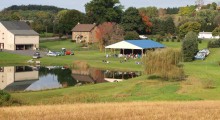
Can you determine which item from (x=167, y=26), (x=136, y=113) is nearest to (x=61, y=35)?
(x=167, y=26)

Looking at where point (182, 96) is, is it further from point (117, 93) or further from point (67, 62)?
point (67, 62)

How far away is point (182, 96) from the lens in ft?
89.0

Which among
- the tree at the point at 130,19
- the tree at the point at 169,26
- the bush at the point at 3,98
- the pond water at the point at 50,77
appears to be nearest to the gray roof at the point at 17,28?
the pond water at the point at 50,77

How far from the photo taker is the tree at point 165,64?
37938 mm

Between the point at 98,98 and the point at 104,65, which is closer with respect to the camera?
the point at 98,98

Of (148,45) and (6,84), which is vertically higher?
(148,45)

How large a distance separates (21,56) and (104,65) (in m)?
16.1

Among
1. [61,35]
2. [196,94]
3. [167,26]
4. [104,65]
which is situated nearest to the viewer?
[196,94]

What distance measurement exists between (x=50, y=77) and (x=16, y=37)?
92.4ft

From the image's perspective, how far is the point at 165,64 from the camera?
38094 millimetres

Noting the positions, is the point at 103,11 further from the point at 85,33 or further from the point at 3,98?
the point at 3,98

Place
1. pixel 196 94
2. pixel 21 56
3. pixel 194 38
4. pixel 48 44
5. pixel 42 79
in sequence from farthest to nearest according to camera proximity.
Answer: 1. pixel 48 44
2. pixel 21 56
3. pixel 194 38
4. pixel 42 79
5. pixel 196 94

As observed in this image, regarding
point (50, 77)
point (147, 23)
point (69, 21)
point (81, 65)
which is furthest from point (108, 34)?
point (50, 77)

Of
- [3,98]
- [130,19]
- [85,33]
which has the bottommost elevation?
[3,98]
